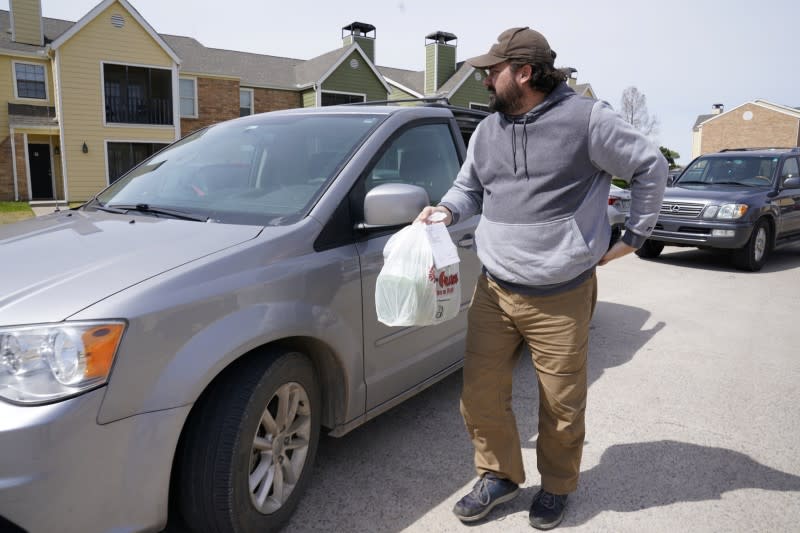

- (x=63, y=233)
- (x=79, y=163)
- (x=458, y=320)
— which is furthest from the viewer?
(x=79, y=163)

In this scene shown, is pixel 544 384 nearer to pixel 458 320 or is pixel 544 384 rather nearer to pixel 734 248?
pixel 458 320

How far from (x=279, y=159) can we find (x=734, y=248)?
7793 millimetres

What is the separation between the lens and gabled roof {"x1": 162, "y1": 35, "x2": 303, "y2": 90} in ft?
83.5

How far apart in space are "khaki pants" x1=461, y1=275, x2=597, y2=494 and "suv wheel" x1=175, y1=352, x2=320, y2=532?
74 centimetres

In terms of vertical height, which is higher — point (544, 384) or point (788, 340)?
point (544, 384)

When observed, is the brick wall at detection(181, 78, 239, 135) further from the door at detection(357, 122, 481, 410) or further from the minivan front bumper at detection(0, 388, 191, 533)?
the minivan front bumper at detection(0, 388, 191, 533)

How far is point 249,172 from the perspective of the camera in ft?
10.4

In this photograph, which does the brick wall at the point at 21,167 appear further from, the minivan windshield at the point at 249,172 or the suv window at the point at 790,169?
the suv window at the point at 790,169

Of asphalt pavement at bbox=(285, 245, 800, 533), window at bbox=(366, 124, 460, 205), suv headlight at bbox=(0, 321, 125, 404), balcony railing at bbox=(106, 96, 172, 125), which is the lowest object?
asphalt pavement at bbox=(285, 245, 800, 533)

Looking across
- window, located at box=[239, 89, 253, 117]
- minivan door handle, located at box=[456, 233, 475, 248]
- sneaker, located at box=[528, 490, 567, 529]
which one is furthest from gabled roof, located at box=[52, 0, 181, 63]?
sneaker, located at box=[528, 490, 567, 529]

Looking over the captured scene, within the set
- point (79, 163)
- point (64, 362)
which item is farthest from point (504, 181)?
point (79, 163)

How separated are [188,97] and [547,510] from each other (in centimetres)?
2528

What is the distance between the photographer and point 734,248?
8828 mm

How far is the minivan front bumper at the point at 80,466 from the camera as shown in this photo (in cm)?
176
